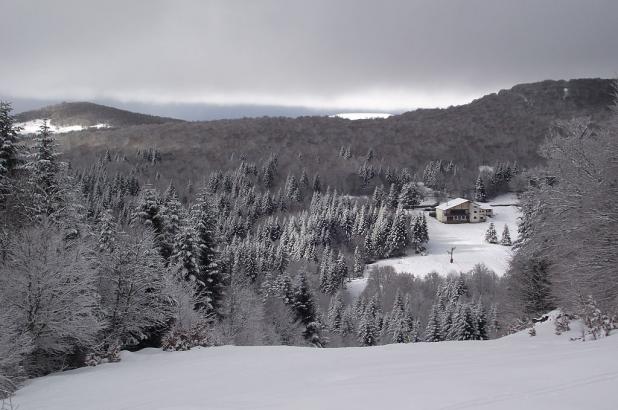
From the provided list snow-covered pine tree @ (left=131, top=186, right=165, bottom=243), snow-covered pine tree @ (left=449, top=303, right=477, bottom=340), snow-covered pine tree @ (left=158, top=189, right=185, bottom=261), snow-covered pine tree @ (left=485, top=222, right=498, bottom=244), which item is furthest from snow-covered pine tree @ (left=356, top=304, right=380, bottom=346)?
snow-covered pine tree @ (left=485, top=222, right=498, bottom=244)

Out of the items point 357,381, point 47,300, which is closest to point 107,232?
point 47,300

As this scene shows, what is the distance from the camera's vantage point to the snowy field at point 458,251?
79.1 metres

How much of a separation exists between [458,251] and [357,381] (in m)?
86.7

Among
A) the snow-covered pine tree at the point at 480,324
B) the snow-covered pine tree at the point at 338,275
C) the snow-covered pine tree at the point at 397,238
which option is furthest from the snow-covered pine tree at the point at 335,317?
the snow-covered pine tree at the point at 397,238

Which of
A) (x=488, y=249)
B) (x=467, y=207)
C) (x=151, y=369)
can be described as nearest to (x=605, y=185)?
(x=151, y=369)

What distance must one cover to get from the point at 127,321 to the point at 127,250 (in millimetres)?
3524

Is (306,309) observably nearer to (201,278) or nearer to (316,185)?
(201,278)

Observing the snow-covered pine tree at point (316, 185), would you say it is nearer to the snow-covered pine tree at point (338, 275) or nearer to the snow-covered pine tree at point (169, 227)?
the snow-covered pine tree at point (338, 275)

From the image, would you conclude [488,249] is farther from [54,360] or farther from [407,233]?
[54,360]

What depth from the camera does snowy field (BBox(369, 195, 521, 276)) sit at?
79.1 metres

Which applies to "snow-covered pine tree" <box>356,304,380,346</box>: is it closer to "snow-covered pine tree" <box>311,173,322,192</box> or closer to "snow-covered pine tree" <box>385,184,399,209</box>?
"snow-covered pine tree" <box>385,184,399,209</box>

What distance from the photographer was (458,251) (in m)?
87.5

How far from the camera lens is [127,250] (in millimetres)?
20406

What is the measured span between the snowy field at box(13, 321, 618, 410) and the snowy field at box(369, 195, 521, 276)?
6307 centimetres
